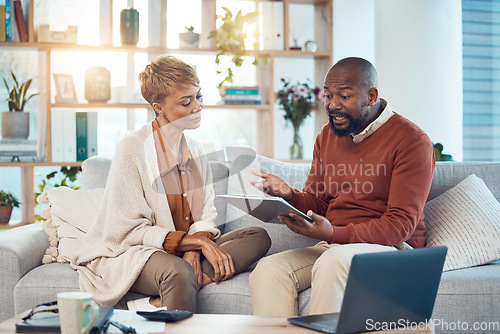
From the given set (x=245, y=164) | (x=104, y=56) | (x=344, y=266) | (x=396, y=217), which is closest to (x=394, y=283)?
(x=344, y=266)

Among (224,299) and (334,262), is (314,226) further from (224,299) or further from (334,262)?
(224,299)

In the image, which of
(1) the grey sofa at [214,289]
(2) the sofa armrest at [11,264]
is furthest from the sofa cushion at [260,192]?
(2) the sofa armrest at [11,264]

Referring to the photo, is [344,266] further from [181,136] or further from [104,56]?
[104,56]

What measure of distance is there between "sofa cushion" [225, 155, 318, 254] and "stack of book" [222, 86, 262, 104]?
1.47 m

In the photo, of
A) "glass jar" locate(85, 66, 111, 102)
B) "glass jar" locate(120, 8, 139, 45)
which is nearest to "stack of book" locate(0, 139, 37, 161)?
"glass jar" locate(85, 66, 111, 102)

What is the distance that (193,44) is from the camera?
424 cm

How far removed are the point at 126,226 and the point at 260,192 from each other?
29.7 inches

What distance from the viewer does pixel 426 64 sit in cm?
439

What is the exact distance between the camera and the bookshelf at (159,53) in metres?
4.10

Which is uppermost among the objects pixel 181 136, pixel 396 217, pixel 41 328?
pixel 181 136

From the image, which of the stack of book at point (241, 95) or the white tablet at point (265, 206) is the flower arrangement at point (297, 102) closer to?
the stack of book at point (241, 95)

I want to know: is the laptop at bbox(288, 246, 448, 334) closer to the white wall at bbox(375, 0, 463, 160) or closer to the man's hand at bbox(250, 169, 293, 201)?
the man's hand at bbox(250, 169, 293, 201)

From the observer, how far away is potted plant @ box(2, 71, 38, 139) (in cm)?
401

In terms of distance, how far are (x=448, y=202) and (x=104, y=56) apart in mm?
2845
